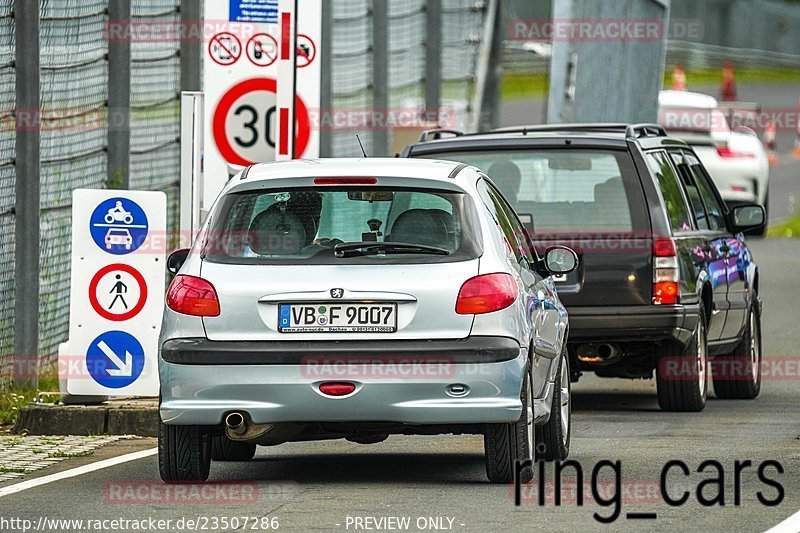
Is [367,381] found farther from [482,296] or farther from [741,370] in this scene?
[741,370]

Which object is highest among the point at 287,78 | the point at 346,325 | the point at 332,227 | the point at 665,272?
the point at 287,78

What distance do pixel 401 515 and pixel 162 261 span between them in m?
4.00

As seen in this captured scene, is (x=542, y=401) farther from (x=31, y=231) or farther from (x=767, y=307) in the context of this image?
(x=767, y=307)

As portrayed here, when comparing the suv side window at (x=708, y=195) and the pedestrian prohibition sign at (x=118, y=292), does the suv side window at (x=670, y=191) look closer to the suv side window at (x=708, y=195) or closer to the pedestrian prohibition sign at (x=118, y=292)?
the suv side window at (x=708, y=195)

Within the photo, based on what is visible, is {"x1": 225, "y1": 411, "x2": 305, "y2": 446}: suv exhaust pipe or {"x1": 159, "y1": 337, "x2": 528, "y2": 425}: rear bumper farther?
{"x1": 225, "y1": 411, "x2": 305, "y2": 446}: suv exhaust pipe

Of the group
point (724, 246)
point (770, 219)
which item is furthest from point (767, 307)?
point (770, 219)

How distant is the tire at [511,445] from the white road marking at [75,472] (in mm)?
2059

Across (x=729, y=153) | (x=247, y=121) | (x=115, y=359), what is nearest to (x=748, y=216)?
(x=247, y=121)

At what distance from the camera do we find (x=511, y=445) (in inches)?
367

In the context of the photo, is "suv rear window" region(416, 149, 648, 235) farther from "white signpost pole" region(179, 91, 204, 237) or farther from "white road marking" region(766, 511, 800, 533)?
"white road marking" region(766, 511, 800, 533)

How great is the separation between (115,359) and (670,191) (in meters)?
3.67

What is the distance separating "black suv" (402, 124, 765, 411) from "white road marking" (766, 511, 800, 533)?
13.9ft

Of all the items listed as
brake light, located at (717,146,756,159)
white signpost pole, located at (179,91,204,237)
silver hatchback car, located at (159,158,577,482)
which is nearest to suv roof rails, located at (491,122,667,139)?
white signpost pole, located at (179,91,204,237)

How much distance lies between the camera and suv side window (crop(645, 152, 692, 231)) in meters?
12.8
